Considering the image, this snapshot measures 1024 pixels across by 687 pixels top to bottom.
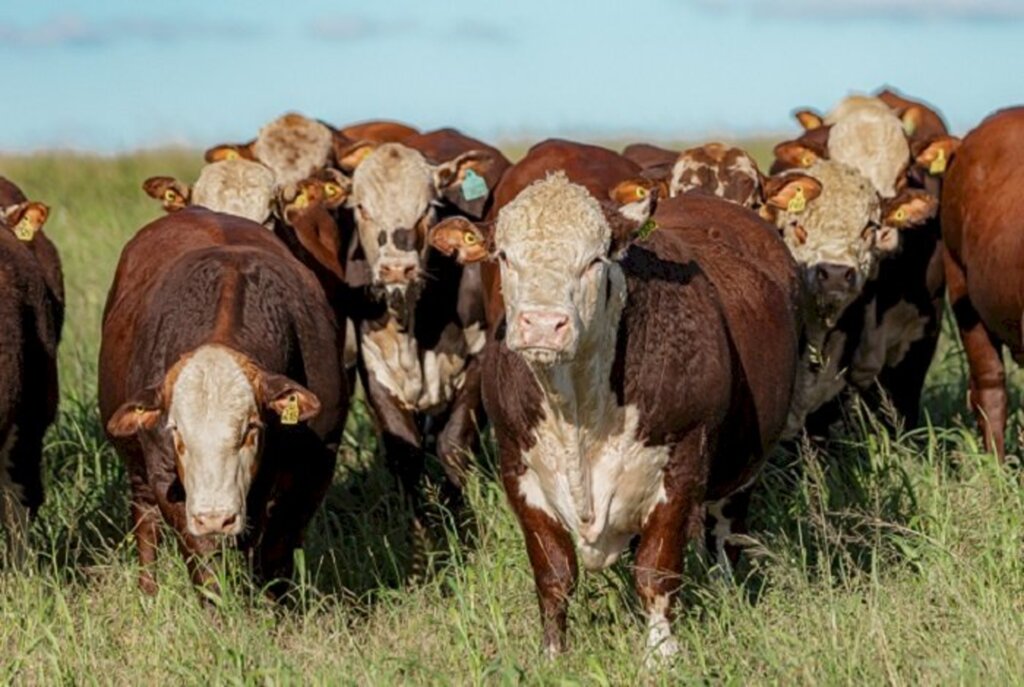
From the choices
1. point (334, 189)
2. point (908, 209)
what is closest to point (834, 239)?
point (908, 209)

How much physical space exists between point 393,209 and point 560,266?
382cm

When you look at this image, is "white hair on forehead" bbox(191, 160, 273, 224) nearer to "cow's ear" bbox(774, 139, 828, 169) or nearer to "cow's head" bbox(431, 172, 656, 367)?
"cow's ear" bbox(774, 139, 828, 169)

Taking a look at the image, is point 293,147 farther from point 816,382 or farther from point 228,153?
point 816,382

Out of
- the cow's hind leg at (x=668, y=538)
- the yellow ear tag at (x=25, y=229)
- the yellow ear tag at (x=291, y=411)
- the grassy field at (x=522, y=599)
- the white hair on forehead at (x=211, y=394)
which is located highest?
the yellow ear tag at (x=25, y=229)

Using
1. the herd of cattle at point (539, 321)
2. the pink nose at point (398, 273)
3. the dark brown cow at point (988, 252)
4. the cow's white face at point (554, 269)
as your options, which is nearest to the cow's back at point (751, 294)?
the herd of cattle at point (539, 321)

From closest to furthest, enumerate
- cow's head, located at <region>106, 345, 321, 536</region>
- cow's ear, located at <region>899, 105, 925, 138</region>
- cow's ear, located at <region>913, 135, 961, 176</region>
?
cow's head, located at <region>106, 345, 321, 536</region>, cow's ear, located at <region>913, 135, 961, 176</region>, cow's ear, located at <region>899, 105, 925, 138</region>

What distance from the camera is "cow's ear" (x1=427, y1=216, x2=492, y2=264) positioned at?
264 inches

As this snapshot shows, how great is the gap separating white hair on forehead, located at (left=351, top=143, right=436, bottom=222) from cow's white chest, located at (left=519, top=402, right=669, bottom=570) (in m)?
3.36

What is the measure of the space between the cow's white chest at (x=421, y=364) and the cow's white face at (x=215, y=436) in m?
2.75

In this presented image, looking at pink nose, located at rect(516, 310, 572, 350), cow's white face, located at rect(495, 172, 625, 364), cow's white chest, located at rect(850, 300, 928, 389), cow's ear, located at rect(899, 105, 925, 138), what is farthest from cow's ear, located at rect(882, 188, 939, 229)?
pink nose, located at rect(516, 310, 572, 350)

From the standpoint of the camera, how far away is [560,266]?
6137 millimetres

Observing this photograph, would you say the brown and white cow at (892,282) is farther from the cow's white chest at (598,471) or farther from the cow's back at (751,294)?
the cow's white chest at (598,471)

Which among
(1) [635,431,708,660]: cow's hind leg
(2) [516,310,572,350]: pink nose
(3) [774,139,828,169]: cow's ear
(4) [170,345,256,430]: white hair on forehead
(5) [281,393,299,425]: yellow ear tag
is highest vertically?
(2) [516,310,572,350]: pink nose

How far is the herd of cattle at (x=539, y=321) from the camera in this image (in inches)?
261
